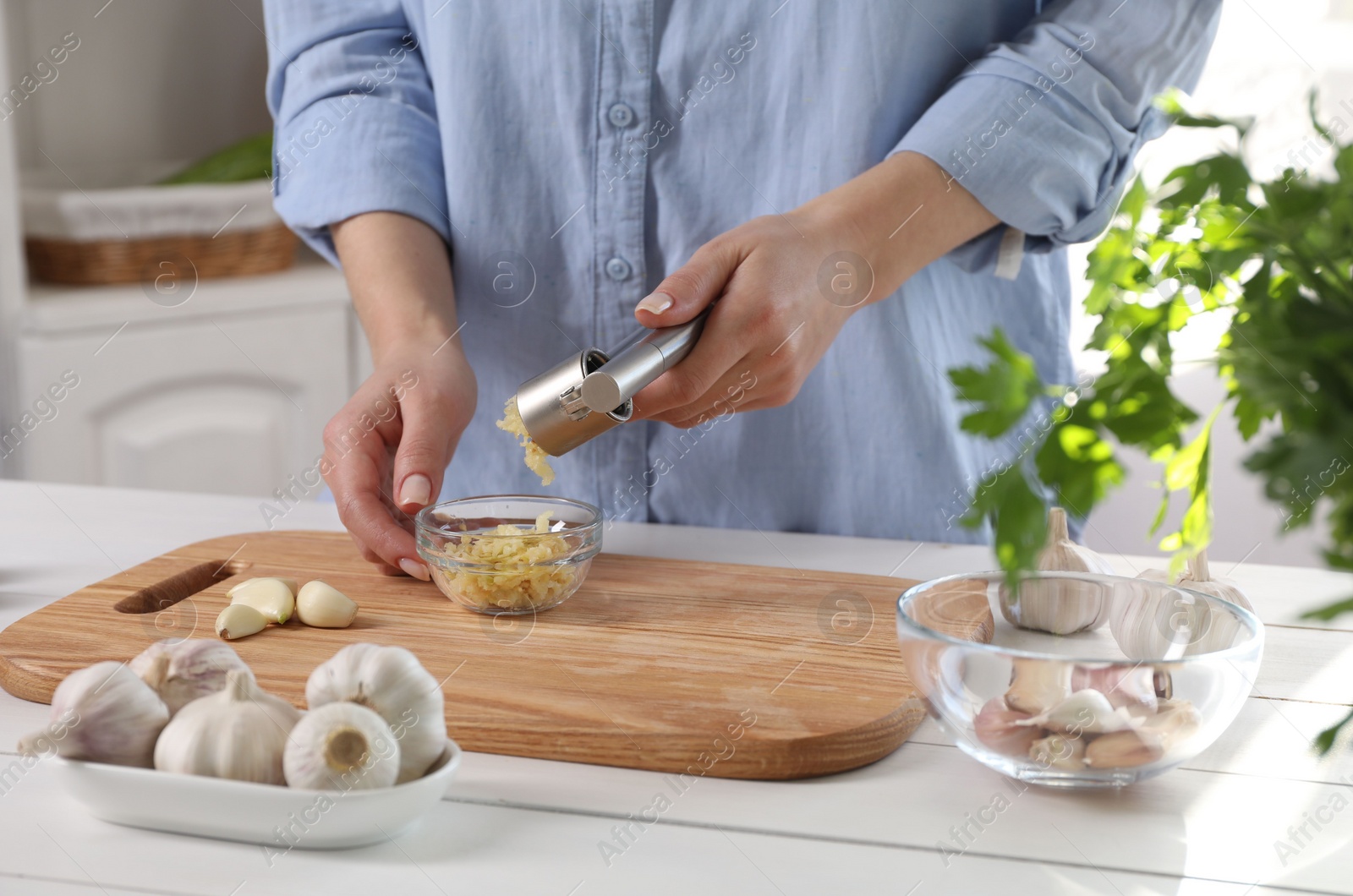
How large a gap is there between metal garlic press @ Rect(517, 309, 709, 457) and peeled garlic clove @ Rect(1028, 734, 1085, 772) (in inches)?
14.8

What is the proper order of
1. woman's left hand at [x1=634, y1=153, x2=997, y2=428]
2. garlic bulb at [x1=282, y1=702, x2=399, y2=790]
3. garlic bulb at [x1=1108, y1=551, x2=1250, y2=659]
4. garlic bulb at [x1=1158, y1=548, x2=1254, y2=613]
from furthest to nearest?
woman's left hand at [x1=634, y1=153, x2=997, y2=428]
garlic bulb at [x1=1158, y1=548, x2=1254, y2=613]
garlic bulb at [x1=1108, y1=551, x2=1250, y2=659]
garlic bulb at [x1=282, y1=702, x2=399, y2=790]

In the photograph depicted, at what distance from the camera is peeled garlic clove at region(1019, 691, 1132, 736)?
24.2 inches

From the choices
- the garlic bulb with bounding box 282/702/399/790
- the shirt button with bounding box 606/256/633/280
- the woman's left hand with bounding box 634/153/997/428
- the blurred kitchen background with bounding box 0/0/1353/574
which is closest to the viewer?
the garlic bulb with bounding box 282/702/399/790

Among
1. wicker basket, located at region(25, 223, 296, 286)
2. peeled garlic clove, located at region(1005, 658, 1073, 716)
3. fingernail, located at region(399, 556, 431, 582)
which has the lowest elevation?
wicker basket, located at region(25, 223, 296, 286)

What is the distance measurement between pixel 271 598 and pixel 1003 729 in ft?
1.77

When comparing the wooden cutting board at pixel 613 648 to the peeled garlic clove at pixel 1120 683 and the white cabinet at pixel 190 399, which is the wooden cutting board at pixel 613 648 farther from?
the white cabinet at pixel 190 399

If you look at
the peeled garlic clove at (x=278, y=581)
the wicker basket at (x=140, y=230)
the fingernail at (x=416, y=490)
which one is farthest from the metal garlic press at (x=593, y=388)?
the wicker basket at (x=140, y=230)

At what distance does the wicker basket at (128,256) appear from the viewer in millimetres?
2098

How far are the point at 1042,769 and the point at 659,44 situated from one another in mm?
768

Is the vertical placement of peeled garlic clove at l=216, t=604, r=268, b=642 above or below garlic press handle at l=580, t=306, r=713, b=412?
below

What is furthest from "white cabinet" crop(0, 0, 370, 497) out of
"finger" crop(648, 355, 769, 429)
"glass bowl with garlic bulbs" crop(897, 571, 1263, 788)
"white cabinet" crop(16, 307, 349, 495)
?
"glass bowl with garlic bulbs" crop(897, 571, 1263, 788)

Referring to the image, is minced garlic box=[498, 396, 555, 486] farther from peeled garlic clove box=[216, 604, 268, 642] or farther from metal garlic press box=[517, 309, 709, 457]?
peeled garlic clove box=[216, 604, 268, 642]

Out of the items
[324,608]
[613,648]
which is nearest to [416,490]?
[324,608]

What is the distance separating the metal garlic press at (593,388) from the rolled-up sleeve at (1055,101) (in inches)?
12.0
